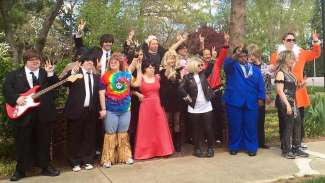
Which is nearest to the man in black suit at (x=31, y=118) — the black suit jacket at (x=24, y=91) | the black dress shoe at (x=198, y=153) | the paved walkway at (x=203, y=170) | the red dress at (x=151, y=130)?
the black suit jacket at (x=24, y=91)

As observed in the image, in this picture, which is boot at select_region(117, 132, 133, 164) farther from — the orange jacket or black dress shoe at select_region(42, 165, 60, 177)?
the orange jacket

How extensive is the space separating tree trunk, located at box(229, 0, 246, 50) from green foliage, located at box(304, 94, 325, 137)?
2.04 meters

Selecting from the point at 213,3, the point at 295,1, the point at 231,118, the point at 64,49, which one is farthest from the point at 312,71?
the point at 231,118

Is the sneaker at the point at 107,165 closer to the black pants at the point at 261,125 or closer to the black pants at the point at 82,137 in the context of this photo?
the black pants at the point at 82,137

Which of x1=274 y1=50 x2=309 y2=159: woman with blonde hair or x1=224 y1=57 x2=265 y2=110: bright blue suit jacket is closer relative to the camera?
x1=274 y1=50 x2=309 y2=159: woman with blonde hair

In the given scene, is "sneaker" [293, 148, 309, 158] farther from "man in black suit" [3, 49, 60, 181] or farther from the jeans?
"man in black suit" [3, 49, 60, 181]

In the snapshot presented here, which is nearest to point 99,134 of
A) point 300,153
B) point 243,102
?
point 243,102

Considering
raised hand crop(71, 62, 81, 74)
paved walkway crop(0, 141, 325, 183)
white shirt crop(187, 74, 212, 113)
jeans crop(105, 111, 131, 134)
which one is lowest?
paved walkway crop(0, 141, 325, 183)

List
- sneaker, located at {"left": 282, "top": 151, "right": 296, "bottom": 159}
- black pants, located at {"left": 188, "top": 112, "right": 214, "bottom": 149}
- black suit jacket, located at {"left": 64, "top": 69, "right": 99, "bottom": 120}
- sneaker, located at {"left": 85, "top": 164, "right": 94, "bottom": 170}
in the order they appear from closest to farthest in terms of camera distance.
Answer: black suit jacket, located at {"left": 64, "top": 69, "right": 99, "bottom": 120}, sneaker, located at {"left": 85, "top": 164, "right": 94, "bottom": 170}, sneaker, located at {"left": 282, "top": 151, "right": 296, "bottom": 159}, black pants, located at {"left": 188, "top": 112, "right": 214, "bottom": 149}

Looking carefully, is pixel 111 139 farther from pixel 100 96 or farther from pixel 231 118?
pixel 231 118

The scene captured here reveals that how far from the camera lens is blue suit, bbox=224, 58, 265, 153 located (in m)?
7.04

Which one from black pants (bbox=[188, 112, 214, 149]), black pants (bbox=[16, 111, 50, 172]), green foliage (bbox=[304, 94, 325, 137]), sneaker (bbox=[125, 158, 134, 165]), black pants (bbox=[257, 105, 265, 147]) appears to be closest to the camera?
black pants (bbox=[16, 111, 50, 172])

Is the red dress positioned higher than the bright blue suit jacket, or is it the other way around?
the bright blue suit jacket

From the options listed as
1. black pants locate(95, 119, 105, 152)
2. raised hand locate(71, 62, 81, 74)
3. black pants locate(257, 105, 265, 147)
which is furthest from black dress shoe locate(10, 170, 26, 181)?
black pants locate(257, 105, 265, 147)
